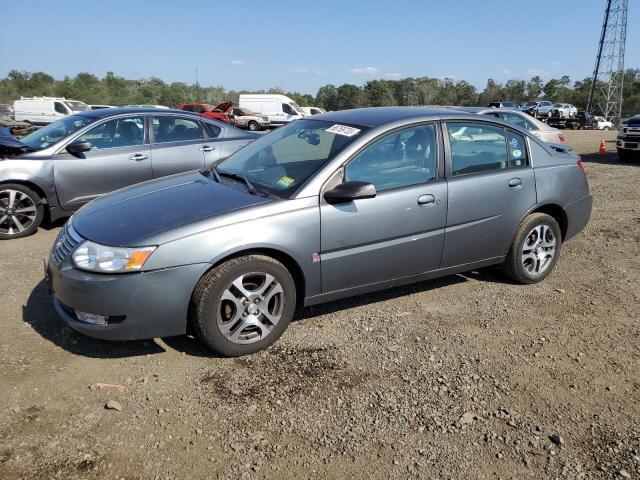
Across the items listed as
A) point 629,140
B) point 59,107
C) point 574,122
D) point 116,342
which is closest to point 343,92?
point 574,122

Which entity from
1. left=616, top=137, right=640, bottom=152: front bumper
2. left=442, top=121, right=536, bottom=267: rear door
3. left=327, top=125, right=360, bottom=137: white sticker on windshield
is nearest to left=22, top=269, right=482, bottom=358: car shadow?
left=442, top=121, right=536, bottom=267: rear door

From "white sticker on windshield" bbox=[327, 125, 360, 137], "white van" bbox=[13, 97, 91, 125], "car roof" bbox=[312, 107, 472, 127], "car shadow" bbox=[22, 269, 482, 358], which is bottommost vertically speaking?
"car shadow" bbox=[22, 269, 482, 358]

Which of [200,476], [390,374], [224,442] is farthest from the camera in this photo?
[390,374]

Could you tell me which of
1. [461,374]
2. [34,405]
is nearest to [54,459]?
[34,405]

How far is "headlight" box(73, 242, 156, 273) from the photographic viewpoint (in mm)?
3250

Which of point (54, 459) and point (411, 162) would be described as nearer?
point (54, 459)

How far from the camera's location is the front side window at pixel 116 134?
6660 millimetres

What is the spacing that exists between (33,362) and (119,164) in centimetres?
367

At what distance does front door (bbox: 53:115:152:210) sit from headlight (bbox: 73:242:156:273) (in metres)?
3.47

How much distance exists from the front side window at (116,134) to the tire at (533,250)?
4.82 metres

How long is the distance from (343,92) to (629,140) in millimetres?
63943

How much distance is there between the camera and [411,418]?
297cm

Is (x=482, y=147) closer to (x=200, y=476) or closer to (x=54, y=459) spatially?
(x=200, y=476)

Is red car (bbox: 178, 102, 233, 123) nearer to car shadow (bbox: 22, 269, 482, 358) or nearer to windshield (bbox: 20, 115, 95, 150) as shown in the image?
windshield (bbox: 20, 115, 95, 150)
